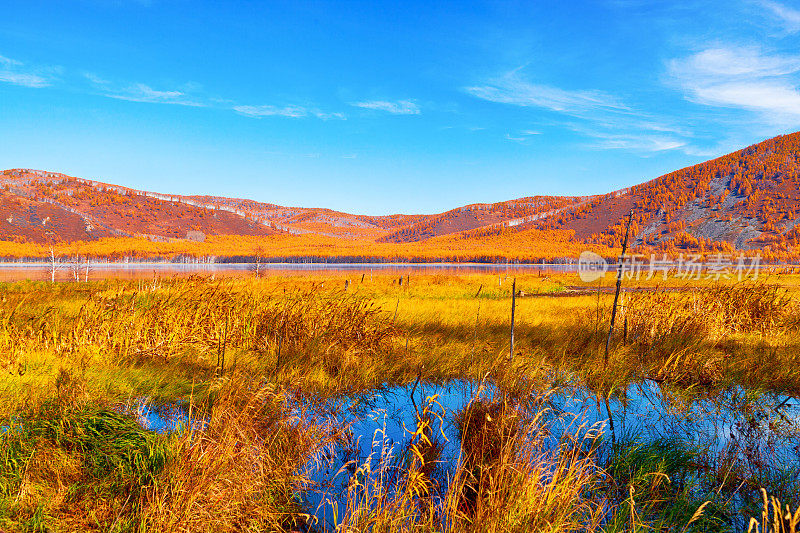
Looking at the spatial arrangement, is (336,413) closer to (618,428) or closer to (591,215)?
(618,428)

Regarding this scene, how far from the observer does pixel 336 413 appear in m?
A: 5.34

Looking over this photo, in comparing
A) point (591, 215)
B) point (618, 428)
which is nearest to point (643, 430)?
point (618, 428)

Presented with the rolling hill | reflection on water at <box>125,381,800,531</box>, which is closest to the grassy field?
reflection on water at <box>125,381,800,531</box>

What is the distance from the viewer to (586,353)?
7812mm

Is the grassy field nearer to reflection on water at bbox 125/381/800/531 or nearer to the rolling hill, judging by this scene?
reflection on water at bbox 125/381/800/531

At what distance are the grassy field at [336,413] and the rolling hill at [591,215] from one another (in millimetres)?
90873

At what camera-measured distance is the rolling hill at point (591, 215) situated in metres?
101

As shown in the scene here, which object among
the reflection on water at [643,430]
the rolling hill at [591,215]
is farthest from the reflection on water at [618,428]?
the rolling hill at [591,215]

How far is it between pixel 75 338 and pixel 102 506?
15.8 feet

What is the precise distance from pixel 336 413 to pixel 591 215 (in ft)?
576

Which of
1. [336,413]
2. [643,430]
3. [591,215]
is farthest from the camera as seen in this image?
[591,215]

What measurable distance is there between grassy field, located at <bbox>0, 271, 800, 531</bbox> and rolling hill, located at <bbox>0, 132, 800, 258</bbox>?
3578 inches

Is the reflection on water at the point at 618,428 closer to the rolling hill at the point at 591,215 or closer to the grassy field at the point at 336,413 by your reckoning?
the grassy field at the point at 336,413

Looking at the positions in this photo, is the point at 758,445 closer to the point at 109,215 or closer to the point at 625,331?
the point at 625,331
